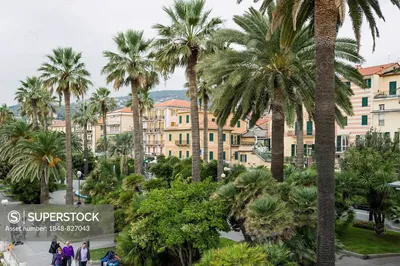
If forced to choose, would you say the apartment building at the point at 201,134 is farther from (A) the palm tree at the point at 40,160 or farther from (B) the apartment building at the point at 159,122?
(A) the palm tree at the point at 40,160

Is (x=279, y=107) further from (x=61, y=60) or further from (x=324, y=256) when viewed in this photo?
(x=61, y=60)

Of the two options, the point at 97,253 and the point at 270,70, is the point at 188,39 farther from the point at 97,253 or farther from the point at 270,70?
the point at 97,253

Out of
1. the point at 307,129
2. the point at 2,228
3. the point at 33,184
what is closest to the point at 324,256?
the point at 2,228

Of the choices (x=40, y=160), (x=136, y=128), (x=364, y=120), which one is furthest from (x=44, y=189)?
(x=364, y=120)

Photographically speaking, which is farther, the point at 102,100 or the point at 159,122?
the point at 159,122

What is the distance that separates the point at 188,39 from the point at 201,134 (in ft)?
143

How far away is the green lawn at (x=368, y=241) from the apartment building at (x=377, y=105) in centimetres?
2093

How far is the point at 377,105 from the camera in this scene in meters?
41.9

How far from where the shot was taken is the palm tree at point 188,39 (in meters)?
21.2

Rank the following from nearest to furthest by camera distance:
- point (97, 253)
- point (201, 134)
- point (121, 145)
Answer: point (97, 253), point (121, 145), point (201, 134)

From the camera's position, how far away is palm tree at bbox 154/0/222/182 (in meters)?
21.2

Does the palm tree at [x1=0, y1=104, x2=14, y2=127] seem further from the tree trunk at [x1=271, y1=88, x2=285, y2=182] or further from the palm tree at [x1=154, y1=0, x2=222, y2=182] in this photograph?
the tree trunk at [x1=271, y1=88, x2=285, y2=182]

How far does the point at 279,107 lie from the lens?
16.0 meters

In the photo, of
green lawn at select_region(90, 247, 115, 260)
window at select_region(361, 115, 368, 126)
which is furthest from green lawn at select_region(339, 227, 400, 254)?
window at select_region(361, 115, 368, 126)
